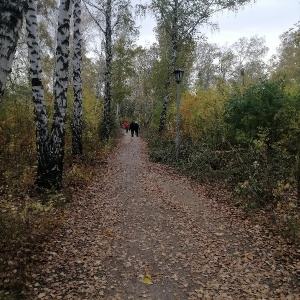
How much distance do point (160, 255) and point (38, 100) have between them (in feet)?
15.4

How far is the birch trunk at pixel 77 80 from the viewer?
11227 mm

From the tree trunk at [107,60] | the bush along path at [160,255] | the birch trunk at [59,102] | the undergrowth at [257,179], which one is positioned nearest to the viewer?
the bush along path at [160,255]

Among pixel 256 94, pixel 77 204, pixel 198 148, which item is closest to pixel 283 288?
pixel 77 204

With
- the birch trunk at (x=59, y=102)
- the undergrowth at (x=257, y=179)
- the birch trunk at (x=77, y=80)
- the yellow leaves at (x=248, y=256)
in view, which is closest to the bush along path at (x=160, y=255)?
the yellow leaves at (x=248, y=256)

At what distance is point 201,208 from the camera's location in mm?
8031

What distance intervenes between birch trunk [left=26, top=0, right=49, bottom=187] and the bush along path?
3.81 feet

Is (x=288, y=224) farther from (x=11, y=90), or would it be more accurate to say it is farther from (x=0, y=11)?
(x=11, y=90)

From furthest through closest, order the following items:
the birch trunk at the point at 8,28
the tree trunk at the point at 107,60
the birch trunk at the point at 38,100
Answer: the tree trunk at the point at 107,60
the birch trunk at the point at 38,100
the birch trunk at the point at 8,28

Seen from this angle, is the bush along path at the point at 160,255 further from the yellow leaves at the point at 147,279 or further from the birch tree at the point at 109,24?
the birch tree at the point at 109,24

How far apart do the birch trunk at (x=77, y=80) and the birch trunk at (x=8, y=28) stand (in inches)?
330

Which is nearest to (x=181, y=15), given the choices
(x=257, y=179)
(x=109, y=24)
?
(x=109, y=24)

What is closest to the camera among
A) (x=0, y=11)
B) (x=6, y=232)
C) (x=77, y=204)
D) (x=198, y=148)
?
(x=0, y=11)

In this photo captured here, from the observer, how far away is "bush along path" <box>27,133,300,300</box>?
4316 millimetres

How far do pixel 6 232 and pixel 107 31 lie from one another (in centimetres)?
1324
